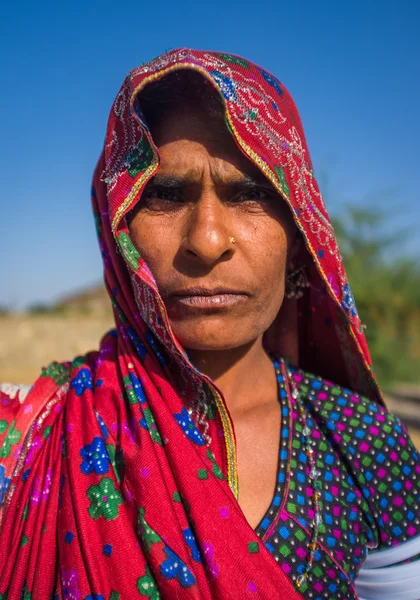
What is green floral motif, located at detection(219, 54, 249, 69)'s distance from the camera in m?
1.71

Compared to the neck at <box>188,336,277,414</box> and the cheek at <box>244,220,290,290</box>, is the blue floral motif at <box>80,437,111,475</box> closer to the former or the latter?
the neck at <box>188,336,277,414</box>

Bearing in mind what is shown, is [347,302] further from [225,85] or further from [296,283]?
[225,85]

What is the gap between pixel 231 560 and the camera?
1.45 m

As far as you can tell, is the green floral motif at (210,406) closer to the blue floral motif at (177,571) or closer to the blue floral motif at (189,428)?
the blue floral motif at (189,428)

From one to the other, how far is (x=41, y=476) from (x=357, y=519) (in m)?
1.02

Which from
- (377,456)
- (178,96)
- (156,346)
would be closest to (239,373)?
(156,346)

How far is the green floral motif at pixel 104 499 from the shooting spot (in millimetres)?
1479

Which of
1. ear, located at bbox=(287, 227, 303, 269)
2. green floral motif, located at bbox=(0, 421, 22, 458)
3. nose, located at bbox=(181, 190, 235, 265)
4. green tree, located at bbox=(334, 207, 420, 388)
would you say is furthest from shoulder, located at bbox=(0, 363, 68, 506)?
green tree, located at bbox=(334, 207, 420, 388)

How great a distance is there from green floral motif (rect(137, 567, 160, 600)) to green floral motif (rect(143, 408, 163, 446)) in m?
0.35

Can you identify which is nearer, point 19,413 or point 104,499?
point 104,499

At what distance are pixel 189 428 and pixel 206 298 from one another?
0.39 meters

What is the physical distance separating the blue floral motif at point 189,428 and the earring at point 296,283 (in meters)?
0.71

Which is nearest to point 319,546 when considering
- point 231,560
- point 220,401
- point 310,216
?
point 231,560

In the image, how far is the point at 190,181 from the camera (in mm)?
1646
